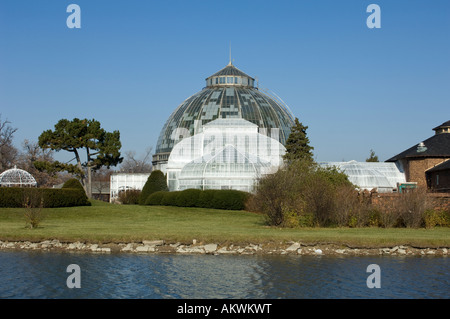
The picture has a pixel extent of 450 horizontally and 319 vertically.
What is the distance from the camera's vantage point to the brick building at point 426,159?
57531 millimetres

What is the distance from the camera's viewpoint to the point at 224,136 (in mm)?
65625

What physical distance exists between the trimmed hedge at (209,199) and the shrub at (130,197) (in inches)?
414

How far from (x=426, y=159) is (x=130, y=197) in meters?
31.3

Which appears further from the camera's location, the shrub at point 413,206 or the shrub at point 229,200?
the shrub at point 229,200

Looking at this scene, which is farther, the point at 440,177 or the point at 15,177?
the point at 15,177

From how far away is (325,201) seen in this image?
112ft

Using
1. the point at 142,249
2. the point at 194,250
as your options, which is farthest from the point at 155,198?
the point at 194,250

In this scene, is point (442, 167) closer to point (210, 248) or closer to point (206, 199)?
point (206, 199)

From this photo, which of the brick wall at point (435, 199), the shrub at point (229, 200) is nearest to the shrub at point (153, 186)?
the shrub at point (229, 200)

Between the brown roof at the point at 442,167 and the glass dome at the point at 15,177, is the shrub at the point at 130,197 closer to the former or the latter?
the glass dome at the point at 15,177

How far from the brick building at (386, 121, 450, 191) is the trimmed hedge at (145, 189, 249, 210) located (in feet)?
60.8

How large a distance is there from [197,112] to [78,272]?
2330 inches

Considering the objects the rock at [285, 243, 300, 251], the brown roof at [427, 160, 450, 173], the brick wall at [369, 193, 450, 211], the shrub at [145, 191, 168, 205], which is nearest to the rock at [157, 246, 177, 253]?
the rock at [285, 243, 300, 251]
